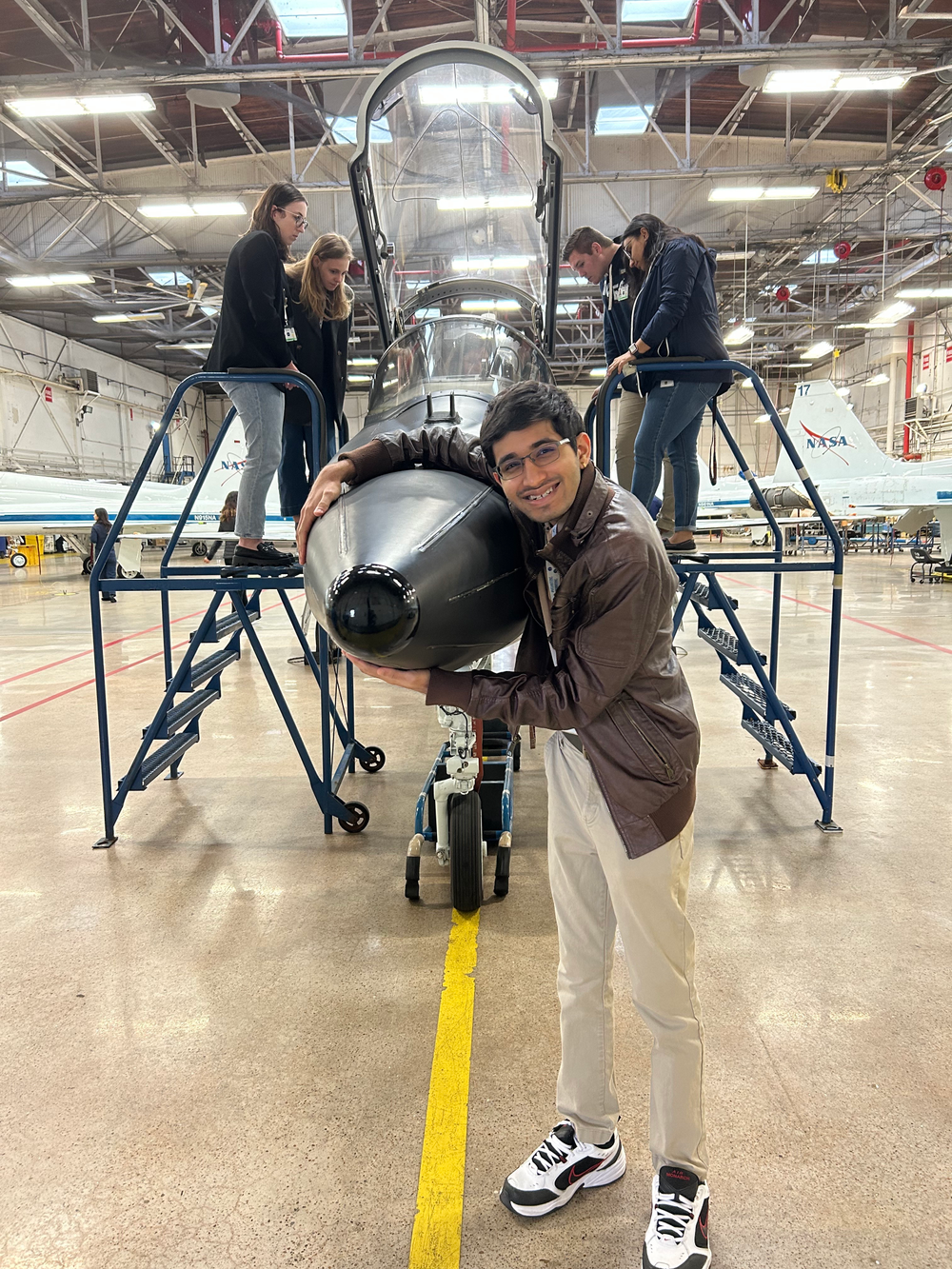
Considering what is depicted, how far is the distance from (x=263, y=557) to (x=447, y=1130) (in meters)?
2.83

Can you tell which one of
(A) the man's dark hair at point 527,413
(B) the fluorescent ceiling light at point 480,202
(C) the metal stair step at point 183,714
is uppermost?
(B) the fluorescent ceiling light at point 480,202

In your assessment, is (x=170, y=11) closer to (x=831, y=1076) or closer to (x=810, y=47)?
(x=810, y=47)

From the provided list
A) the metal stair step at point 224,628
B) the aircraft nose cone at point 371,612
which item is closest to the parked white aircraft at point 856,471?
the metal stair step at point 224,628

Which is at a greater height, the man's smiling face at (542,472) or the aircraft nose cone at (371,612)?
the man's smiling face at (542,472)

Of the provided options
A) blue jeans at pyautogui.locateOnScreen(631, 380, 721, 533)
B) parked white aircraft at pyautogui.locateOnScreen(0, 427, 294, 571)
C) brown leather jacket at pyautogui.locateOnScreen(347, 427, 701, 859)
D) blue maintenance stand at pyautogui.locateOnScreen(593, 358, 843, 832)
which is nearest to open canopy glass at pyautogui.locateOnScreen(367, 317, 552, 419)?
blue maintenance stand at pyautogui.locateOnScreen(593, 358, 843, 832)

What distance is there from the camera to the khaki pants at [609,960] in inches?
73.2

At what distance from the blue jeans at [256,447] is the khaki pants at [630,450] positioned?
2.20 metres

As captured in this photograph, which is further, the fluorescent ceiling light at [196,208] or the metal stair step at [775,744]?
the fluorescent ceiling light at [196,208]

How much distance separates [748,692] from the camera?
540 centimetres

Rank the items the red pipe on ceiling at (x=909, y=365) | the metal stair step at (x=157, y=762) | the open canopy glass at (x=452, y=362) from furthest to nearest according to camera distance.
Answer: the red pipe on ceiling at (x=909, y=365) < the metal stair step at (x=157, y=762) < the open canopy glass at (x=452, y=362)

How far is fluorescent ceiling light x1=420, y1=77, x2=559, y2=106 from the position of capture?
181 inches

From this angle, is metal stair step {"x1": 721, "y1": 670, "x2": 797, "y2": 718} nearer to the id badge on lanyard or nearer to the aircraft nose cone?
the id badge on lanyard

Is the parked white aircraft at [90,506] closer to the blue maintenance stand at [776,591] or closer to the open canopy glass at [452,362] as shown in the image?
the open canopy glass at [452,362]

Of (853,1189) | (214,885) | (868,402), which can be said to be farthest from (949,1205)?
(868,402)
